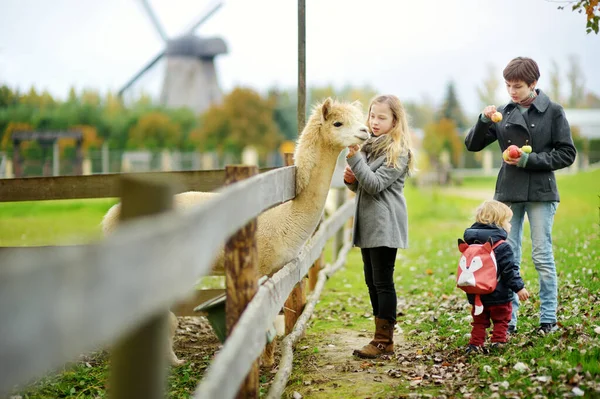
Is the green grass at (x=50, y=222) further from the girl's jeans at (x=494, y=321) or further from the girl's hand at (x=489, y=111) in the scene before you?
the girl's jeans at (x=494, y=321)

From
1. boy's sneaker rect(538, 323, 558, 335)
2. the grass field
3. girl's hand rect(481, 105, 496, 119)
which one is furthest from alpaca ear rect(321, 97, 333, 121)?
boy's sneaker rect(538, 323, 558, 335)

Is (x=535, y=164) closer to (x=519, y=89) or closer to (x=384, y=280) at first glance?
(x=519, y=89)

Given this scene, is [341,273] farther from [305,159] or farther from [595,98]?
[595,98]

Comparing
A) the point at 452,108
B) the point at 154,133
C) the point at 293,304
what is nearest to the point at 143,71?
the point at 154,133

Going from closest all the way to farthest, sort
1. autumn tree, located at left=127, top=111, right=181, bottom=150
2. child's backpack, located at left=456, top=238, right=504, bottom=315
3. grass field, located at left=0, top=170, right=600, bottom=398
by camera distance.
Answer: grass field, located at left=0, top=170, right=600, bottom=398 < child's backpack, located at left=456, top=238, right=504, bottom=315 < autumn tree, located at left=127, top=111, right=181, bottom=150

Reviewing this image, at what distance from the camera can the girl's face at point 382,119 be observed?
5535mm

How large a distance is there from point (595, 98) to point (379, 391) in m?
92.3

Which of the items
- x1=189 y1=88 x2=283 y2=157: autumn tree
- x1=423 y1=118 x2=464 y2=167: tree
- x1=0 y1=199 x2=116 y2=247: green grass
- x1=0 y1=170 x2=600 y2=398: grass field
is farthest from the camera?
x1=189 y1=88 x2=283 y2=157: autumn tree

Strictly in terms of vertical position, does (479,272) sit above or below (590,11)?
below

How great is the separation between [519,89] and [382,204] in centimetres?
137

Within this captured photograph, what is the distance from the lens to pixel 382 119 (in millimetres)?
5543

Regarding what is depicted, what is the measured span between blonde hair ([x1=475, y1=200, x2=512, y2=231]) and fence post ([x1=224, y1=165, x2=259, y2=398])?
2181 millimetres

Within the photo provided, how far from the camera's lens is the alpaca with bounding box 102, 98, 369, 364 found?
521 centimetres

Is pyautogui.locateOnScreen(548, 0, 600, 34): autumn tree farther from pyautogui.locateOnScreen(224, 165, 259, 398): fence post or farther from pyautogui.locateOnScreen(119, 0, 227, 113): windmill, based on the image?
pyautogui.locateOnScreen(119, 0, 227, 113): windmill
